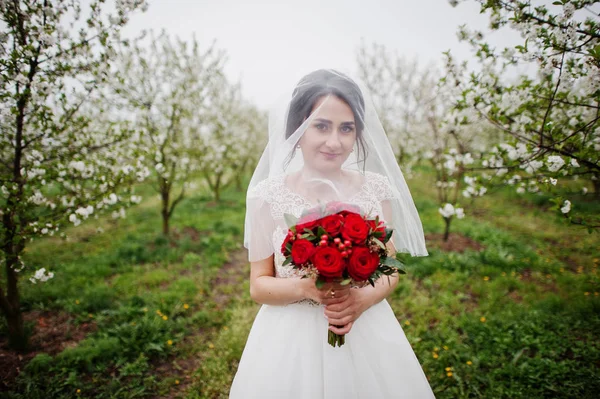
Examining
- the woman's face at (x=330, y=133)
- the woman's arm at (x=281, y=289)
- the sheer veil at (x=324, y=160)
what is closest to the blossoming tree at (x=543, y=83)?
the sheer veil at (x=324, y=160)

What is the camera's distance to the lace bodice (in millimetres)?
1921

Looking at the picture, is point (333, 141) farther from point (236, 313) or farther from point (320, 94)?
point (236, 313)

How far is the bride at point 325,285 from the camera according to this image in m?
1.74

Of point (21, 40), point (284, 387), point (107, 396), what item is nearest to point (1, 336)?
point (107, 396)

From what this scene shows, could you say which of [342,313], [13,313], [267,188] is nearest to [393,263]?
[342,313]

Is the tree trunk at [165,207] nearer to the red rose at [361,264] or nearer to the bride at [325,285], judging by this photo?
the bride at [325,285]

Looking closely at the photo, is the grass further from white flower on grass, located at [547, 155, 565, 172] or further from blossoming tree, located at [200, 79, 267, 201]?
blossoming tree, located at [200, 79, 267, 201]

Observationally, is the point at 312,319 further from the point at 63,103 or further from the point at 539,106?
the point at 63,103

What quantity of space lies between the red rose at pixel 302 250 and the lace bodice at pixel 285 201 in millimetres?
491

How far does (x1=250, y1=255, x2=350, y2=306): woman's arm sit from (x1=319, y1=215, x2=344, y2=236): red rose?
1.10ft

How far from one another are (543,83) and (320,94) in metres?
2.45

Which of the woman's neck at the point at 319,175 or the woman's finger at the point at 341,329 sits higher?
the woman's neck at the point at 319,175

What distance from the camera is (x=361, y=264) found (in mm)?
1343

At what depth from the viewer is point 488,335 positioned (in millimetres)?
3674
